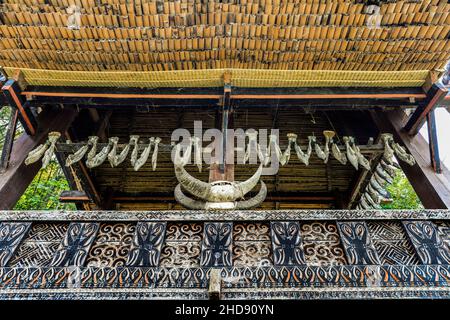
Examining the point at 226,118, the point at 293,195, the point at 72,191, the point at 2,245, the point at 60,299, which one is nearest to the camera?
the point at 60,299

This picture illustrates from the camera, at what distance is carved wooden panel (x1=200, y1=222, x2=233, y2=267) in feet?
10.9

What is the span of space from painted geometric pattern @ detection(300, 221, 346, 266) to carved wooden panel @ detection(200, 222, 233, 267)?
0.78 metres

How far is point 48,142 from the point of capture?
5.09 m

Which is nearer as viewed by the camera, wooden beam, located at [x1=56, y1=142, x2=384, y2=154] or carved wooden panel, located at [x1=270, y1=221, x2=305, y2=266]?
carved wooden panel, located at [x1=270, y1=221, x2=305, y2=266]

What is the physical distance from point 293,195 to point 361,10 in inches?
177

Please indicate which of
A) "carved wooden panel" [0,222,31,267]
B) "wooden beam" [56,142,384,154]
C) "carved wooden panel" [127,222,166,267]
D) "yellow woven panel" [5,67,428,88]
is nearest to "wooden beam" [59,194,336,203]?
"wooden beam" [56,142,384,154]

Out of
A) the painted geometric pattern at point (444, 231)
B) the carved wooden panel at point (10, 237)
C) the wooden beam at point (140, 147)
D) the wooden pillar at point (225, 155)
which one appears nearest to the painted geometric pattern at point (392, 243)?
the painted geometric pattern at point (444, 231)

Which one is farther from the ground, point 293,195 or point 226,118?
point 293,195

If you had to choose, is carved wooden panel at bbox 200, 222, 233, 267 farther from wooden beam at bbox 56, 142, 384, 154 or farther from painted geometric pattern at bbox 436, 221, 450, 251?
painted geometric pattern at bbox 436, 221, 450, 251

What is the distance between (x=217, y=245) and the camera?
3469mm

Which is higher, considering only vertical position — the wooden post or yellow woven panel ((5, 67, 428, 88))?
yellow woven panel ((5, 67, 428, 88))
